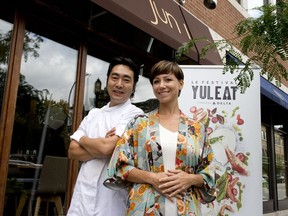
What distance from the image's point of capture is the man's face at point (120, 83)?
79.8 inches

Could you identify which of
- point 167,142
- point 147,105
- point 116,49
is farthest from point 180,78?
point 147,105

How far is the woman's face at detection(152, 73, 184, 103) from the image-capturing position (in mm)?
1866

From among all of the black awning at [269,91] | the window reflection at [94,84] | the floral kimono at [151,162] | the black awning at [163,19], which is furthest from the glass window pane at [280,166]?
the floral kimono at [151,162]

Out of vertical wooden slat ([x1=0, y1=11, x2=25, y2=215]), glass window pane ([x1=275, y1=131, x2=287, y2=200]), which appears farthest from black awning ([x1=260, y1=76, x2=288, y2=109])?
vertical wooden slat ([x1=0, y1=11, x2=25, y2=215])

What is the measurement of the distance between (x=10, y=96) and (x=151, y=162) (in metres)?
2.24

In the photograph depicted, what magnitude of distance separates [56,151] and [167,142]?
8.61 feet

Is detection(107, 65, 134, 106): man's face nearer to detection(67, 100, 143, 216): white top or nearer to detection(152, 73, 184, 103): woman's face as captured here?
detection(67, 100, 143, 216): white top

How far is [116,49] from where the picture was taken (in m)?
4.82

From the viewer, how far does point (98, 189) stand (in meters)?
1.84

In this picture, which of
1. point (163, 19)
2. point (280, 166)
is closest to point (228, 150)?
point (163, 19)

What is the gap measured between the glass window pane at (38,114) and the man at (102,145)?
1.80m

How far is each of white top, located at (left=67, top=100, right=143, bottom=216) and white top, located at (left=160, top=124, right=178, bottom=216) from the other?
0.28 meters

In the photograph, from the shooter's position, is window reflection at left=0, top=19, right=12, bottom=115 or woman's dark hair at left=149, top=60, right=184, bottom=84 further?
window reflection at left=0, top=19, right=12, bottom=115

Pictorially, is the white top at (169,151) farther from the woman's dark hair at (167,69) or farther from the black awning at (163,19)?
the black awning at (163,19)
